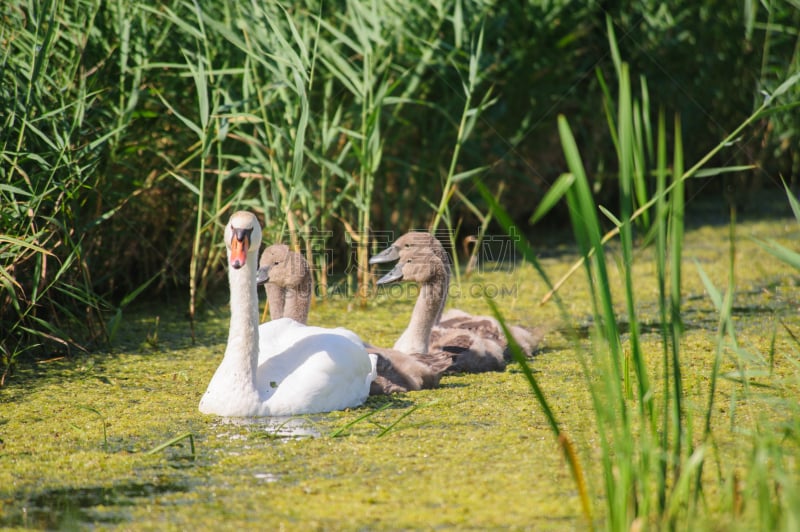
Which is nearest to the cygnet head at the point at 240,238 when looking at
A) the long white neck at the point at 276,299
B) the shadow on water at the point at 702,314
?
the long white neck at the point at 276,299

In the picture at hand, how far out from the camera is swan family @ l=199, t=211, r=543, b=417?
3.98 metres

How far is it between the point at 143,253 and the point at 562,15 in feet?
11.4

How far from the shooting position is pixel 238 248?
3.99 meters

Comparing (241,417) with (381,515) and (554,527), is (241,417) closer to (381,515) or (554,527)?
(381,515)

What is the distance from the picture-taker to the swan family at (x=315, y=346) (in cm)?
398

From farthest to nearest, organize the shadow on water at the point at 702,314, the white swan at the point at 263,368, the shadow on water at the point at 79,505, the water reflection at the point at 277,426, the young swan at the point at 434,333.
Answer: the shadow on water at the point at 702,314, the young swan at the point at 434,333, the white swan at the point at 263,368, the water reflection at the point at 277,426, the shadow on water at the point at 79,505

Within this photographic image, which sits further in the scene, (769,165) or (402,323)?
(769,165)

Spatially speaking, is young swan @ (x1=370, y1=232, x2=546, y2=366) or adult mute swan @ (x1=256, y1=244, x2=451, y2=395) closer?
adult mute swan @ (x1=256, y1=244, x2=451, y2=395)

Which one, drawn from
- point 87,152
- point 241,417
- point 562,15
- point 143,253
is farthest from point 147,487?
point 562,15

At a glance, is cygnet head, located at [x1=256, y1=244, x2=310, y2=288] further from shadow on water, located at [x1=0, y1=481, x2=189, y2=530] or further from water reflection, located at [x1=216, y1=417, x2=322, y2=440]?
shadow on water, located at [x1=0, y1=481, x2=189, y2=530]

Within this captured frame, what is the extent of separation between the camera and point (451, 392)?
4.39 m

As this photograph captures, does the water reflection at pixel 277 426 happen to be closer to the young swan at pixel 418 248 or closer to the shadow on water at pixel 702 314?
the young swan at pixel 418 248

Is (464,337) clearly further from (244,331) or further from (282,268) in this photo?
(244,331)

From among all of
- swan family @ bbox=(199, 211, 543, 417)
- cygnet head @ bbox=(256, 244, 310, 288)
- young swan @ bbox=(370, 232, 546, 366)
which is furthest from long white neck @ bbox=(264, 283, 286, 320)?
young swan @ bbox=(370, 232, 546, 366)
